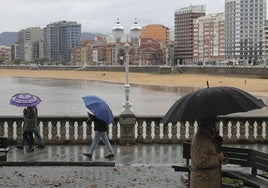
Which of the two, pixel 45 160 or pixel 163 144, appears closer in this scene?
pixel 45 160

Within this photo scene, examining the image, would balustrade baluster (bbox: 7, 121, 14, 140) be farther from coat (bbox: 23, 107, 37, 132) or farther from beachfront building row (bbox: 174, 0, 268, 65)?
beachfront building row (bbox: 174, 0, 268, 65)

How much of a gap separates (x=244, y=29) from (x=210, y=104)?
176019mm

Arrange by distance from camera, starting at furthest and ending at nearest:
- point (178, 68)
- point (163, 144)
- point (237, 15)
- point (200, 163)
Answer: point (237, 15) < point (178, 68) < point (163, 144) < point (200, 163)

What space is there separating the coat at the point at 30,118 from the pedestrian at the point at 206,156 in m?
7.99

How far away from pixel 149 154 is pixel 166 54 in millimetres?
174330

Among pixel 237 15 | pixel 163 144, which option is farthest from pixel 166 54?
pixel 163 144

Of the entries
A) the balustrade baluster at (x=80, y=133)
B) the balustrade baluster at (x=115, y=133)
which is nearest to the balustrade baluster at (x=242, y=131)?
the balustrade baluster at (x=115, y=133)

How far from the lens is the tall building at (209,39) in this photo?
180 m

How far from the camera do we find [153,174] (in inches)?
414

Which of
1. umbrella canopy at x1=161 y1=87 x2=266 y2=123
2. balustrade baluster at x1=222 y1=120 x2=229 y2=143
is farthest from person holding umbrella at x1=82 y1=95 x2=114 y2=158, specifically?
umbrella canopy at x1=161 y1=87 x2=266 y2=123

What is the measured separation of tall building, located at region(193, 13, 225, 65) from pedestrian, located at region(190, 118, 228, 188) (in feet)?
554

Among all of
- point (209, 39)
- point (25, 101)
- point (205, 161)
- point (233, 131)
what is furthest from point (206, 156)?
point (209, 39)

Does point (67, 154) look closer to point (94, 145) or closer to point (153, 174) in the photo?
point (94, 145)

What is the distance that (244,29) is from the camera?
177m
